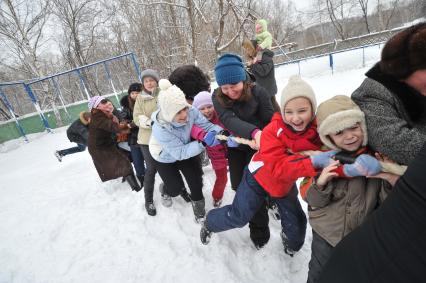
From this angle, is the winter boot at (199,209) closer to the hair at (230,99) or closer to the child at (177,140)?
the child at (177,140)

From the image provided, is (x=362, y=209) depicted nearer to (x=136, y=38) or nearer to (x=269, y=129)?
(x=269, y=129)

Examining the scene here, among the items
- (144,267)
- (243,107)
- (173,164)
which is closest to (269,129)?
(243,107)

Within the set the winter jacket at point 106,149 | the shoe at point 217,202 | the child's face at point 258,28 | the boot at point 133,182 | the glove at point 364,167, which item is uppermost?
the child's face at point 258,28

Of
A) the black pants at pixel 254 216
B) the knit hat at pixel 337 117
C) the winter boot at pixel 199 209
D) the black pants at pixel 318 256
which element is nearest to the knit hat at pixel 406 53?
the knit hat at pixel 337 117

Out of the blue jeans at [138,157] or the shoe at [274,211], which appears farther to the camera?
the blue jeans at [138,157]

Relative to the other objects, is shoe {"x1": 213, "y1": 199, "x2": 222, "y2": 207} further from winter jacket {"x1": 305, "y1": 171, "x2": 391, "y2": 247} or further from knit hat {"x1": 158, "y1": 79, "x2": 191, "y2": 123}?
winter jacket {"x1": 305, "y1": 171, "x2": 391, "y2": 247}

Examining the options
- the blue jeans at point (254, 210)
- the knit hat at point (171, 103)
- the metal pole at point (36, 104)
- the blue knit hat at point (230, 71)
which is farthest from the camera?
the metal pole at point (36, 104)

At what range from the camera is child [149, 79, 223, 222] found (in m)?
2.29

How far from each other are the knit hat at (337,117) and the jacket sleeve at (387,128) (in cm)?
3

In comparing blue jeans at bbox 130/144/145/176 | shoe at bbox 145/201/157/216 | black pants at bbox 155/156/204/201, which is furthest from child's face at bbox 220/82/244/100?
blue jeans at bbox 130/144/145/176

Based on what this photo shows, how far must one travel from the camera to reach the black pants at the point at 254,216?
2.32 meters

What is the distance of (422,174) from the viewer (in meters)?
0.64

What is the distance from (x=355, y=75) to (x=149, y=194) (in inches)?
339

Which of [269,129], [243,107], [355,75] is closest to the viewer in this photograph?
[269,129]
